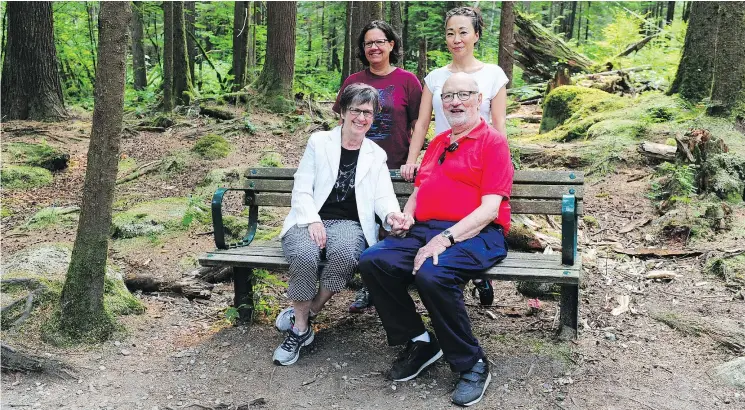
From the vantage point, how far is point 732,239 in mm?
5562

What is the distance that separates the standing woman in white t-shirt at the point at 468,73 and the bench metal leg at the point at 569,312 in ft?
3.57

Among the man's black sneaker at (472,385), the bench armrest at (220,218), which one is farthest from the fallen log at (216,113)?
the man's black sneaker at (472,385)

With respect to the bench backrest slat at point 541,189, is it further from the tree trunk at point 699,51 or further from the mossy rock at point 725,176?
the tree trunk at point 699,51

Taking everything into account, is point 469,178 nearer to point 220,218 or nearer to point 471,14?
point 471,14

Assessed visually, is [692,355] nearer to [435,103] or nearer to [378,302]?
[378,302]

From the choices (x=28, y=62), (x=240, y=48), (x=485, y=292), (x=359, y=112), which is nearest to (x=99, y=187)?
(x=359, y=112)

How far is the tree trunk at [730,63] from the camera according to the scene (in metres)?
7.30

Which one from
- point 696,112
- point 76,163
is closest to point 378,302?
point 696,112

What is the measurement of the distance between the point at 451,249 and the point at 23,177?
773cm

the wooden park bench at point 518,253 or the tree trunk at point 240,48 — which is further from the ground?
the tree trunk at point 240,48

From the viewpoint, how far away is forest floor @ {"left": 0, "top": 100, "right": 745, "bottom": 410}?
11.7ft

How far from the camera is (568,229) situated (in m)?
3.87

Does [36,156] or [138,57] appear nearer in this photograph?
[36,156]

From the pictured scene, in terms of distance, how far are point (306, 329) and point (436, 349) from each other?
2.76ft
